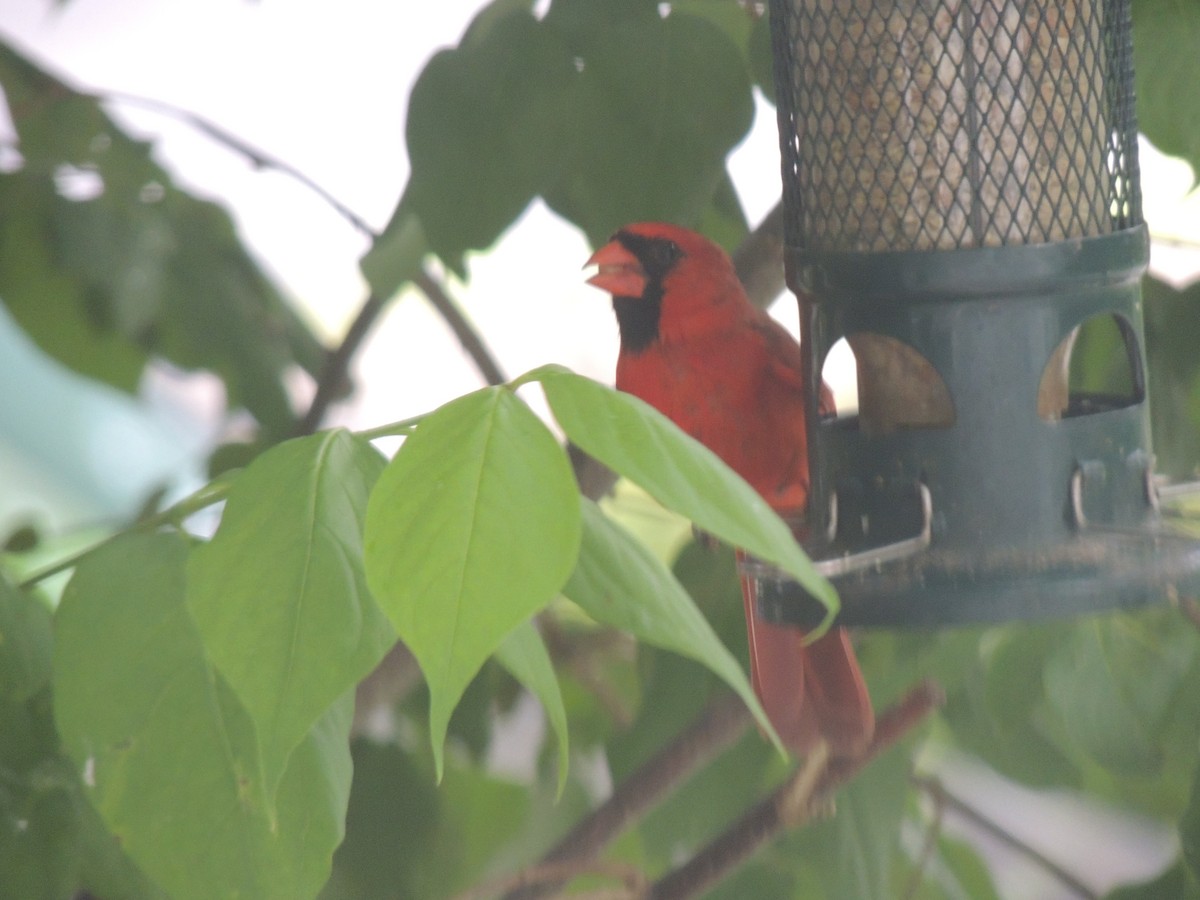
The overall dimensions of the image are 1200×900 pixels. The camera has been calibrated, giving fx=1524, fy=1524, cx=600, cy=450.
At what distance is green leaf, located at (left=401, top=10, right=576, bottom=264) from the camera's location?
4.71 ft

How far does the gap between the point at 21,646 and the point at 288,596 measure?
1.37 feet

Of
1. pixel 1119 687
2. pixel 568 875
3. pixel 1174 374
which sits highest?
pixel 1174 374

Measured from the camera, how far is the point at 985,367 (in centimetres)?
134

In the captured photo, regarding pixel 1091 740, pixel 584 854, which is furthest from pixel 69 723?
pixel 1091 740

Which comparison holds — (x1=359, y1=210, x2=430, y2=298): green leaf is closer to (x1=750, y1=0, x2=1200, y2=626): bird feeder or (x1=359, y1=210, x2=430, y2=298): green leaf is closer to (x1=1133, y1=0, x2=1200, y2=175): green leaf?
(x1=750, y1=0, x2=1200, y2=626): bird feeder

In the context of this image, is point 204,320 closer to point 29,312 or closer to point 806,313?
point 29,312

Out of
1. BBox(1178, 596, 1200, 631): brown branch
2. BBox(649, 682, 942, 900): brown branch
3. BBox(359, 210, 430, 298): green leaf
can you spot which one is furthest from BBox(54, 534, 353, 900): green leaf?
BBox(1178, 596, 1200, 631): brown branch

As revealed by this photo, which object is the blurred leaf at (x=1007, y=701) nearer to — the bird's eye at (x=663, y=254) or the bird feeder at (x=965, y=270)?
the bird feeder at (x=965, y=270)

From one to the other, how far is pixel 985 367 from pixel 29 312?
1297 mm

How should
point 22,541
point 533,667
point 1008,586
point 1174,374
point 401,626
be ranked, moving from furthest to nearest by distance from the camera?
point 22,541 → point 1174,374 → point 1008,586 → point 533,667 → point 401,626

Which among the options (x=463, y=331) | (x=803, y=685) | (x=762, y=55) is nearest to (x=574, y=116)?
(x=762, y=55)

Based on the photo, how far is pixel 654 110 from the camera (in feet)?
4.74

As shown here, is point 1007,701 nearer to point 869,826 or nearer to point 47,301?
point 869,826

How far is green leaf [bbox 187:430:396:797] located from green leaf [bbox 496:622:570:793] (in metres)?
0.06
